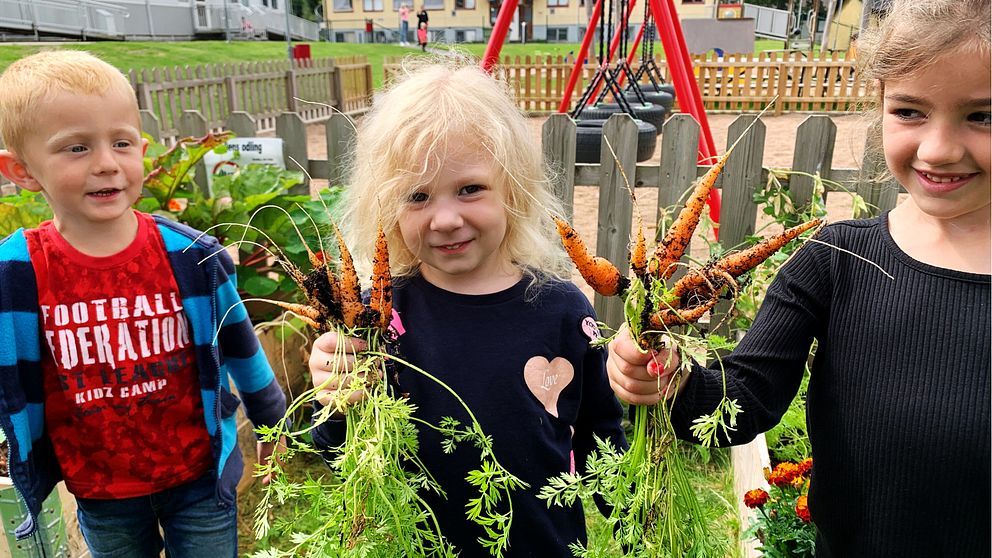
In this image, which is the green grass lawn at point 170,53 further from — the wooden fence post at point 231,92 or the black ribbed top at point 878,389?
the black ribbed top at point 878,389

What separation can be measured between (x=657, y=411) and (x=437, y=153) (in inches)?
26.5

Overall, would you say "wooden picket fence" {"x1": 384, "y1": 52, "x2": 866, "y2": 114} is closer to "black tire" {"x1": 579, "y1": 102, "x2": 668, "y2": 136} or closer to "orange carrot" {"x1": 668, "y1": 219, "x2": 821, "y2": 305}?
"black tire" {"x1": 579, "y1": 102, "x2": 668, "y2": 136}

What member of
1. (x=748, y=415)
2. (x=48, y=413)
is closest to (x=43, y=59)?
(x=48, y=413)

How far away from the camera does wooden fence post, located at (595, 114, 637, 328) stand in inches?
151

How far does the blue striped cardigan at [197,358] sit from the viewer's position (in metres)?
1.71

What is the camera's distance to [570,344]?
1.55 metres

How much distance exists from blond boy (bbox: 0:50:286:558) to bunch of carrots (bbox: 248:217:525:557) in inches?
28.5

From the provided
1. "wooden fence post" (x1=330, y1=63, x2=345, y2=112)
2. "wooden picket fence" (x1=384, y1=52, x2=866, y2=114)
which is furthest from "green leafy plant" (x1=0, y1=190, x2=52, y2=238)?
"wooden picket fence" (x1=384, y1=52, x2=866, y2=114)

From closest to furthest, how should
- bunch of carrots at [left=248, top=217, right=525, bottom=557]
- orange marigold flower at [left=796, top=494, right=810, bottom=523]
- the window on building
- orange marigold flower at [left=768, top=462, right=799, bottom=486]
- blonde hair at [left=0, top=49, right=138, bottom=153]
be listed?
bunch of carrots at [left=248, top=217, right=525, bottom=557]
blonde hair at [left=0, top=49, right=138, bottom=153]
orange marigold flower at [left=796, top=494, right=810, bottom=523]
orange marigold flower at [left=768, top=462, right=799, bottom=486]
the window on building

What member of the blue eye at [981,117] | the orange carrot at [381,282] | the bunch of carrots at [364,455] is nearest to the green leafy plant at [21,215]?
the bunch of carrots at [364,455]

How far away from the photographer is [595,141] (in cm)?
418

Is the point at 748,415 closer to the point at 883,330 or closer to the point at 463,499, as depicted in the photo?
the point at 883,330

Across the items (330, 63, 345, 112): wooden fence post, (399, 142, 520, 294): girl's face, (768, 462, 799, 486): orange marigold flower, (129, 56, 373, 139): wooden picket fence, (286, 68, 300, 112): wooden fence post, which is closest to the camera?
(399, 142, 520, 294): girl's face

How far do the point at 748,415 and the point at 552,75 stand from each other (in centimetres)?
1690
